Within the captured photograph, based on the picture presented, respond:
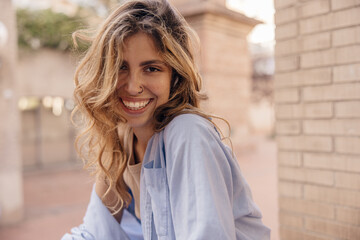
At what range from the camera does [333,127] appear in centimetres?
196

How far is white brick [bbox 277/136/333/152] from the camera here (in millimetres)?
2010

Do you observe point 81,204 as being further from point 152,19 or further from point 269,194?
point 152,19

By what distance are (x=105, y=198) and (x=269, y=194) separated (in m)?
5.31

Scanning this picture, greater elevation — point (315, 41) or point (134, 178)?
point (315, 41)

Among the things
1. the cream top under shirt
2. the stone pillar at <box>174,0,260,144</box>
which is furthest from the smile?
the stone pillar at <box>174,0,260,144</box>

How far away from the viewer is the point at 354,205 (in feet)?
6.19

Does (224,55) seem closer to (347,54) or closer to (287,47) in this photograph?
(287,47)

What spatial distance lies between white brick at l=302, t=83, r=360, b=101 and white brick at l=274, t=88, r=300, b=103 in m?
0.05

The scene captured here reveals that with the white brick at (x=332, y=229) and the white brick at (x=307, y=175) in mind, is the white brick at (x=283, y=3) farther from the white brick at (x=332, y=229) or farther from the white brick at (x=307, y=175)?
the white brick at (x=332, y=229)

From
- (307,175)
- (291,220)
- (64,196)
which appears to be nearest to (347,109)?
(307,175)

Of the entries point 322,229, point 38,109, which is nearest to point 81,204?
point 38,109

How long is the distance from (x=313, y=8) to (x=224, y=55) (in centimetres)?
727

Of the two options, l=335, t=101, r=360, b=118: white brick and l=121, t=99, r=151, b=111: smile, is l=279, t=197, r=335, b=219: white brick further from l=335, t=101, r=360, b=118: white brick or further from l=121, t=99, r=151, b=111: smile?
l=121, t=99, r=151, b=111: smile

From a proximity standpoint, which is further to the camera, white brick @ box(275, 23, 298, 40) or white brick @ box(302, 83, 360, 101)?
white brick @ box(275, 23, 298, 40)
